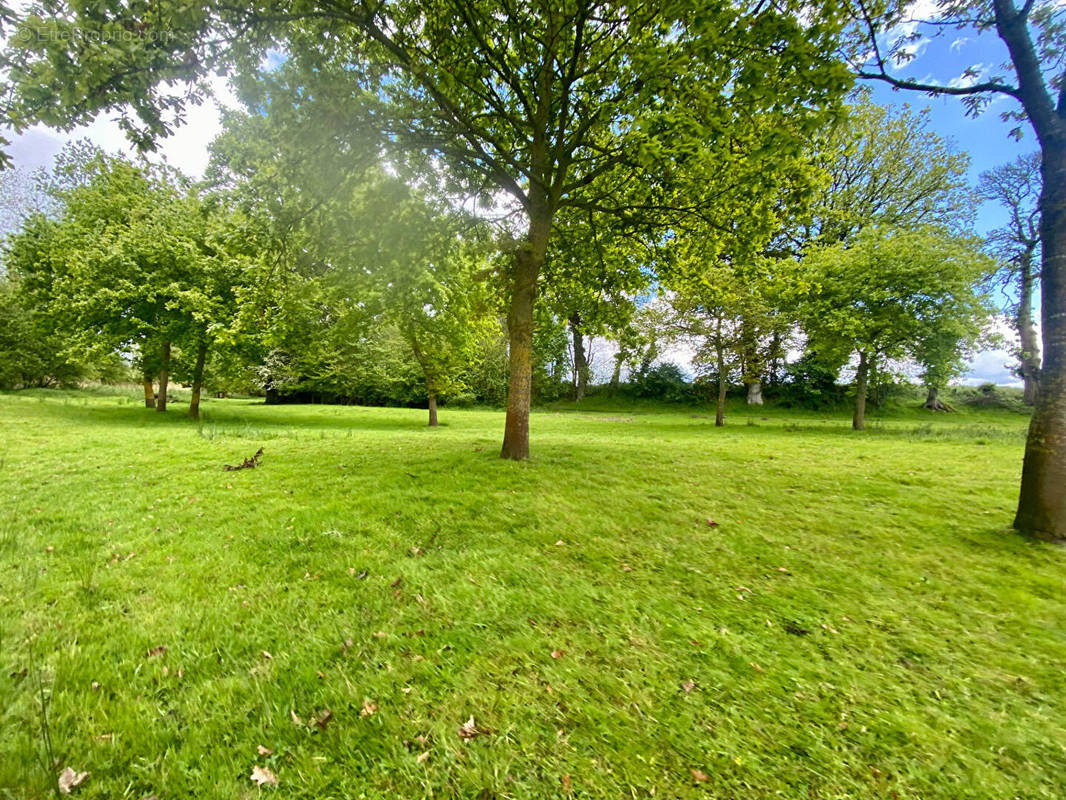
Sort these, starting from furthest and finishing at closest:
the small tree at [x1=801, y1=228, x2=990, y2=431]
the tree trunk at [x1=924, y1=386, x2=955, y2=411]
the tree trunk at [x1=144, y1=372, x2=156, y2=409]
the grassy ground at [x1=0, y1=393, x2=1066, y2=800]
→ the tree trunk at [x1=924, y1=386, x2=955, y2=411], the tree trunk at [x1=144, y1=372, x2=156, y2=409], the small tree at [x1=801, y1=228, x2=990, y2=431], the grassy ground at [x1=0, y1=393, x2=1066, y2=800]

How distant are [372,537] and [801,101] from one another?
299 inches

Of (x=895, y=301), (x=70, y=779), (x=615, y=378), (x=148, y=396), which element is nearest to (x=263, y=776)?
(x=70, y=779)

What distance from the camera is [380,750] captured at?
223cm

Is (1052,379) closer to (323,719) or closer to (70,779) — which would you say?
(323,719)

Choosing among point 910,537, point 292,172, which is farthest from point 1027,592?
point 292,172

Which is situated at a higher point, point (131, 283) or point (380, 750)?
point (131, 283)

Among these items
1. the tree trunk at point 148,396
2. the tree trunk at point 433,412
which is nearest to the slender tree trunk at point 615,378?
the tree trunk at point 433,412

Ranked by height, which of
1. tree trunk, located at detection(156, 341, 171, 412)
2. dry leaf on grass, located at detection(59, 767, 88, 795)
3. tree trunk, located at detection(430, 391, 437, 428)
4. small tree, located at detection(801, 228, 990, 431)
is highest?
small tree, located at detection(801, 228, 990, 431)

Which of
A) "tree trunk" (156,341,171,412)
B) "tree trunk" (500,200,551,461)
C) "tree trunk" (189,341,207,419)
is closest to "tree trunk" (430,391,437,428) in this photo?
"tree trunk" (189,341,207,419)

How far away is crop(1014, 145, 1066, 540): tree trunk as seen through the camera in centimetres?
474

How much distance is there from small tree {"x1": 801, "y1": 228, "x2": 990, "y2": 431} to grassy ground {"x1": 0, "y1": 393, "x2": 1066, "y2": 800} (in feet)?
34.8

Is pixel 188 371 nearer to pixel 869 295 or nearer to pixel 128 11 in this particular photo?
pixel 128 11

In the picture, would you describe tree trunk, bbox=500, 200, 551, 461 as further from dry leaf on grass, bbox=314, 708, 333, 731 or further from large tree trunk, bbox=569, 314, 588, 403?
large tree trunk, bbox=569, 314, 588, 403

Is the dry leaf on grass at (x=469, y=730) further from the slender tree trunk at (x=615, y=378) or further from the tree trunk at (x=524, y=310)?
the slender tree trunk at (x=615, y=378)
